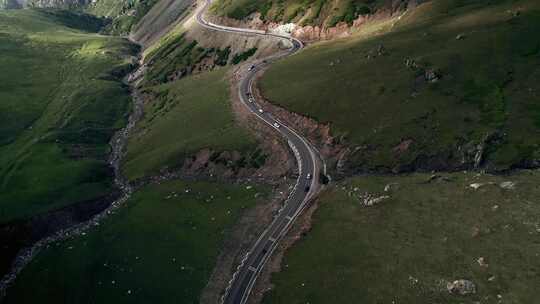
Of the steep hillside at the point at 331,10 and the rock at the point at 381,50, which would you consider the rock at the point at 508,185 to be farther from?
the steep hillside at the point at 331,10

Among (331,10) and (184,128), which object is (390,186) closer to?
(184,128)

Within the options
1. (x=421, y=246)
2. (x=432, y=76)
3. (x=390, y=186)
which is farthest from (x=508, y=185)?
(x=432, y=76)

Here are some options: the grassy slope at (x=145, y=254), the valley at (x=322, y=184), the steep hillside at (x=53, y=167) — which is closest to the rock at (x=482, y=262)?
the valley at (x=322, y=184)

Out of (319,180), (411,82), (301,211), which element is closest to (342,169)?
(319,180)

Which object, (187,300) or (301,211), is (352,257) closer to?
(301,211)

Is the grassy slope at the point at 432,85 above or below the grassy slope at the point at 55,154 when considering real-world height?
above

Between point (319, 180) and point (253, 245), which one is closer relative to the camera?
point (253, 245)
